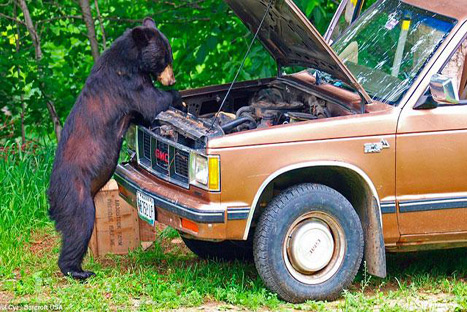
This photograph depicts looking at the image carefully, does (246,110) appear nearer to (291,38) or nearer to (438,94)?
(291,38)

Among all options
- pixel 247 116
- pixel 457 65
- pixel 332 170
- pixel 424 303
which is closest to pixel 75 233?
pixel 247 116

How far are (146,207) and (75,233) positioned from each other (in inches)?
22.7

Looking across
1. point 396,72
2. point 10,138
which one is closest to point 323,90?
point 396,72

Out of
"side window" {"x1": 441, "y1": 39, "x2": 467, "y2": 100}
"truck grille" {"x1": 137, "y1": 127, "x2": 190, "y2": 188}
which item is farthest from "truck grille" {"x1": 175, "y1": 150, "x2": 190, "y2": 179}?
"side window" {"x1": 441, "y1": 39, "x2": 467, "y2": 100}

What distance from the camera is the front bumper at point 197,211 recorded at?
5.14 metres

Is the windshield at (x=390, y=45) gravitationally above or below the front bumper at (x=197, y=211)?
above

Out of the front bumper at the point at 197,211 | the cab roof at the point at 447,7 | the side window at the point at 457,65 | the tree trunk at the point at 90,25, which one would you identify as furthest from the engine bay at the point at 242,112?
the tree trunk at the point at 90,25

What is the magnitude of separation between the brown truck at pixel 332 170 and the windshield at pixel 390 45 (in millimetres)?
16

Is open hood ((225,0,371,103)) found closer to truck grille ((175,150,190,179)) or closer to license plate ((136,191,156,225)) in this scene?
truck grille ((175,150,190,179))

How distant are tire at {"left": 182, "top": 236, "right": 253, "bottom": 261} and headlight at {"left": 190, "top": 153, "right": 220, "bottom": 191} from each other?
1.24 m

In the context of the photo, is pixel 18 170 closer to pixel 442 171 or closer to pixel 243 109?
pixel 243 109

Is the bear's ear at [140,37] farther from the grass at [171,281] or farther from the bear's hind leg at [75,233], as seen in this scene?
the grass at [171,281]

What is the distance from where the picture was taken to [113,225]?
259 inches

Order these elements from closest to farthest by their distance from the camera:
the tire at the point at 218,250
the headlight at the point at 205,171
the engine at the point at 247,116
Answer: the headlight at the point at 205,171 → the engine at the point at 247,116 → the tire at the point at 218,250
